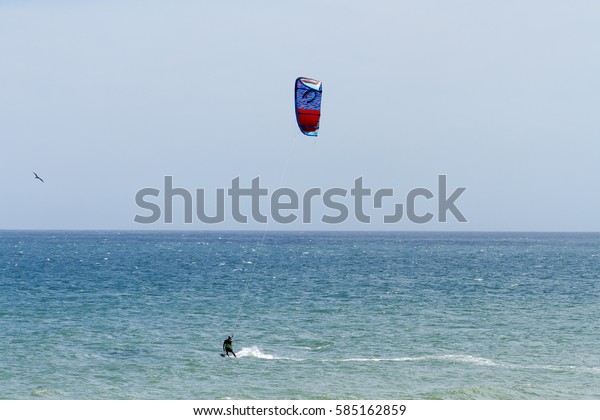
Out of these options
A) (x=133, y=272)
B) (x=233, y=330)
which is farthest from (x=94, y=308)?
(x=133, y=272)

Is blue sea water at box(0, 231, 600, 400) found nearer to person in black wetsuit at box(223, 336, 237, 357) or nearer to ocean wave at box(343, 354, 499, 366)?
ocean wave at box(343, 354, 499, 366)

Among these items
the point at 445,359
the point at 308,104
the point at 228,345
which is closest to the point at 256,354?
the point at 228,345

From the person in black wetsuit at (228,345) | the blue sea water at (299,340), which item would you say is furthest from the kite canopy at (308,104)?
the person in black wetsuit at (228,345)

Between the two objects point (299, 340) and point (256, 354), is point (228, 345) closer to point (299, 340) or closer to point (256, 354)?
point (256, 354)

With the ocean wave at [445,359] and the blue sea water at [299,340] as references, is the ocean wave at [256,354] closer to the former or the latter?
the blue sea water at [299,340]

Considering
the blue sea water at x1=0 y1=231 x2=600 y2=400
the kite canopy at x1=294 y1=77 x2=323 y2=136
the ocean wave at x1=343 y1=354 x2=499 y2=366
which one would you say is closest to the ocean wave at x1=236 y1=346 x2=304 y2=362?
the blue sea water at x1=0 y1=231 x2=600 y2=400

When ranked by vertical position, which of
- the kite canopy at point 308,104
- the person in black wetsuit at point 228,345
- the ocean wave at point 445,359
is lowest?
the ocean wave at point 445,359
